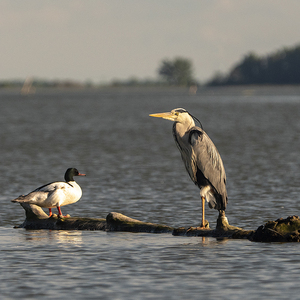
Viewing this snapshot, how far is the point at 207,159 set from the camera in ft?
45.5

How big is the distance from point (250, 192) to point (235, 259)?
9.22 m

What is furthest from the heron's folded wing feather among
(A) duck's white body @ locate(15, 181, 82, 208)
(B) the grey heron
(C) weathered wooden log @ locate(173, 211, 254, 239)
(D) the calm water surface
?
(A) duck's white body @ locate(15, 181, 82, 208)

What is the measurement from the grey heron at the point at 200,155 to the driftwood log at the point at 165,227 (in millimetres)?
379

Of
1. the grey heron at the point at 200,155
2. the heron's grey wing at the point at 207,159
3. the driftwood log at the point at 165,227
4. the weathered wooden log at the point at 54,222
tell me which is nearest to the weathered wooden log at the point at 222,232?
the driftwood log at the point at 165,227

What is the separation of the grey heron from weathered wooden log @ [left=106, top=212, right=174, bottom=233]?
0.80 meters

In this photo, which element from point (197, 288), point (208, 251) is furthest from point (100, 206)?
point (197, 288)

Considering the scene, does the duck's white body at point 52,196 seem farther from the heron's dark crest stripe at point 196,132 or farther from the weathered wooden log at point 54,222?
the heron's dark crest stripe at point 196,132

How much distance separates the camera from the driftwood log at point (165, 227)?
42.5 feet

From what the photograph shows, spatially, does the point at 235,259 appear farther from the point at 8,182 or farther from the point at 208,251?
the point at 8,182

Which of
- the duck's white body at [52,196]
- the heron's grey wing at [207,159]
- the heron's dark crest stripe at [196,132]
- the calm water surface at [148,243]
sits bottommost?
the calm water surface at [148,243]

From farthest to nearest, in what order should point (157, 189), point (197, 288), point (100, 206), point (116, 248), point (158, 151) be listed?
point (158, 151)
point (157, 189)
point (100, 206)
point (116, 248)
point (197, 288)

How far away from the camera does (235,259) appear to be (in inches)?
470

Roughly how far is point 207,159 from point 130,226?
1.96 m

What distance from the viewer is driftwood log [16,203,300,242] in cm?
1295
